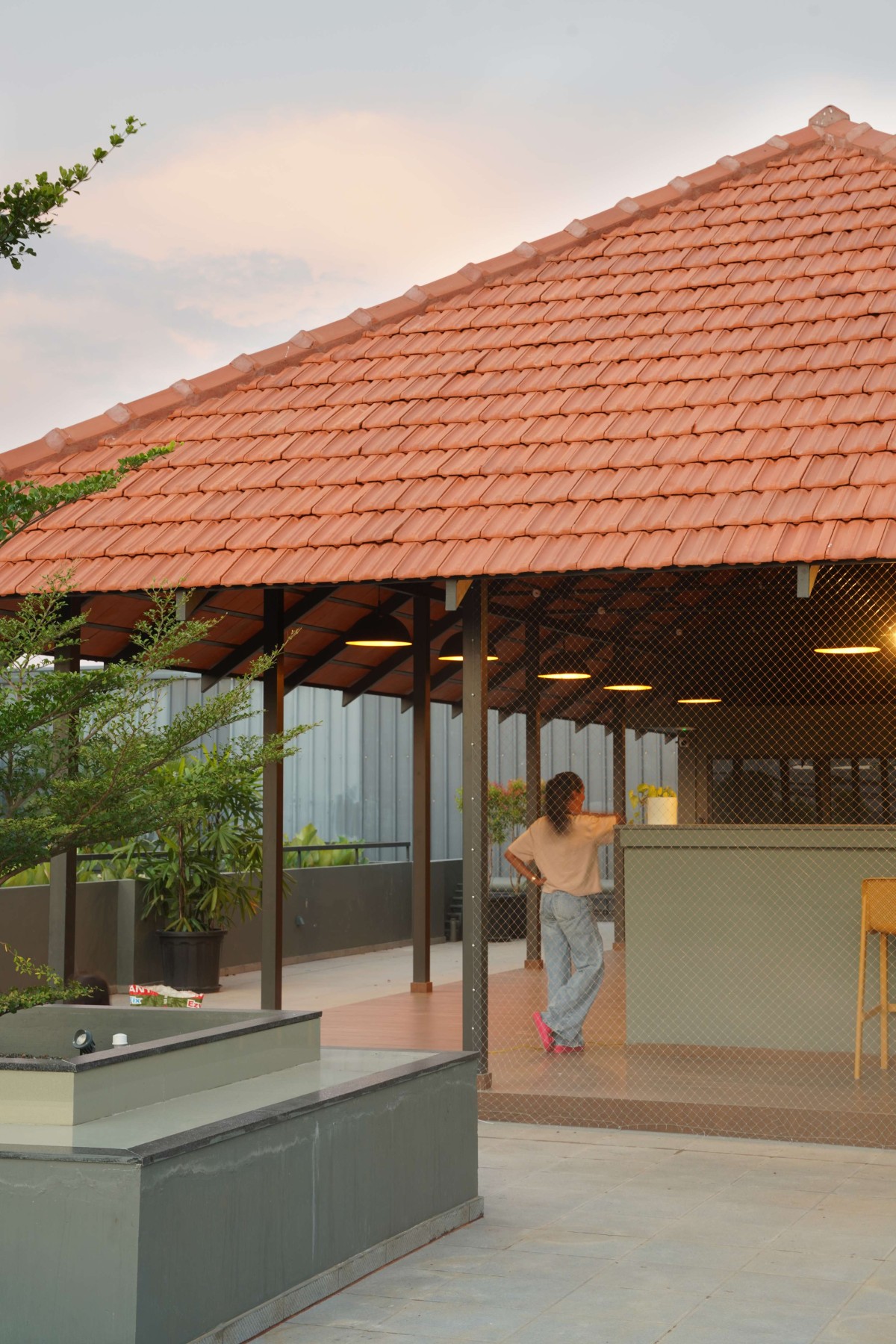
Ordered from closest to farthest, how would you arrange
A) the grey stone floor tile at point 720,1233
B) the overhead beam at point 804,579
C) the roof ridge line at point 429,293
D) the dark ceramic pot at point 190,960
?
the grey stone floor tile at point 720,1233
the overhead beam at point 804,579
the roof ridge line at point 429,293
the dark ceramic pot at point 190,960

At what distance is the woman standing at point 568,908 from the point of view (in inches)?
342

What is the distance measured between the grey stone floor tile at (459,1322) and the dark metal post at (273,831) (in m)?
4.11

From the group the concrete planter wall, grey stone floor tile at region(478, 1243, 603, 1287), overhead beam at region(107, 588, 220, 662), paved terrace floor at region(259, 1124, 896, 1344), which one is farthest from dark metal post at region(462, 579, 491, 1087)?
the concrete planter wall

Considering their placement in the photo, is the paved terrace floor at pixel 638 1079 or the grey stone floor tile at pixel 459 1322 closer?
the grey stone floor tile at pixel 459 1322

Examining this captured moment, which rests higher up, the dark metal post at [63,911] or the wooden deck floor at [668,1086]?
the dark metal post at [63,911]

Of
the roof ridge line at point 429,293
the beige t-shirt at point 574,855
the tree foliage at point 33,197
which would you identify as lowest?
the beige t-shirt at point 574,855

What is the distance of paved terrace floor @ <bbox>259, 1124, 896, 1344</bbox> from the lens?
14.4 ft

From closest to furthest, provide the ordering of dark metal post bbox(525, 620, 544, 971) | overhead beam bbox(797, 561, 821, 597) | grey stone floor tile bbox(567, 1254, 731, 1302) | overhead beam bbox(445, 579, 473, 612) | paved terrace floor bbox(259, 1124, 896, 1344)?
paved terrace floor bbox(259, 1124, 896, 1344) → grey stone floor tile bbox(567, 1254, 731, 1302) → overhead beam bbox(797, 561, 821, 597) → overhead beam bbox(445, 579, 473, 612) → dark metal post bbox(525, 620, 544, 971)

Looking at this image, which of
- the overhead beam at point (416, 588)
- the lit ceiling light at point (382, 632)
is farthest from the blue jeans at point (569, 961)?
the lit ceiling light at point (382, 632)

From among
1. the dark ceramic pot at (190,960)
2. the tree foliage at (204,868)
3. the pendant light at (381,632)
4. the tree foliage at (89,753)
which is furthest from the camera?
the tree foliage at (204,868)

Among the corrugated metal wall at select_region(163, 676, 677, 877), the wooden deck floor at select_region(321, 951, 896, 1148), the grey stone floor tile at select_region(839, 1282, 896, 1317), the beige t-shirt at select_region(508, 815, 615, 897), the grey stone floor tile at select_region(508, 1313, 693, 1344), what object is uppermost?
the corrugated metal wall at select_region(163, 676, 677, 877)

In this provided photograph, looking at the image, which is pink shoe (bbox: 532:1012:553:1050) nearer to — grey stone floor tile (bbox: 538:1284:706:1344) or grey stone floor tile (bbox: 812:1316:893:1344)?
grey stone floor tile (bbox: 538:1284:706:1344)

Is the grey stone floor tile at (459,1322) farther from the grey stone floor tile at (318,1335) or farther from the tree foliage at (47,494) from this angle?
the tree foliage at (47,494)

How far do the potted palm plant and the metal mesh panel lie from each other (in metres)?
2.56
